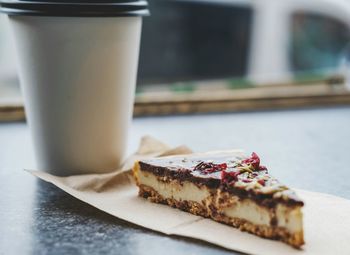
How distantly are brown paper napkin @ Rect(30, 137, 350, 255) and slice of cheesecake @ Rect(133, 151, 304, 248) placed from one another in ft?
0.05

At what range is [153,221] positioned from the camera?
1062mm

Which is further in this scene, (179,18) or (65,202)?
(179,18)

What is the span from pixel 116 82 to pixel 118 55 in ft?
0.16

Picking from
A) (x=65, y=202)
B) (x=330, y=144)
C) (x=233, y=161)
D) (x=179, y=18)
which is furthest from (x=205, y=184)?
(x=179, y=18)

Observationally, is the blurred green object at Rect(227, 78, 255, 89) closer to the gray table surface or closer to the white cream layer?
the gray table surface

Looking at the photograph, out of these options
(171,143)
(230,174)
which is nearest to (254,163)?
(230,174)

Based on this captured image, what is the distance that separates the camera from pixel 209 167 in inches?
44.4

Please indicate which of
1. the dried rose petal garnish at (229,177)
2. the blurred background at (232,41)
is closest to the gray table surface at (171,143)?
the dried rose petal garnish at (229,177)

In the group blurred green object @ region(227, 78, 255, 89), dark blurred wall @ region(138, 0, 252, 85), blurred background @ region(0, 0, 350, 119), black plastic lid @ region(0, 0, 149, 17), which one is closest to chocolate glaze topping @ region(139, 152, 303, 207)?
black plastic lid @ region(0, 0, 149, 17)

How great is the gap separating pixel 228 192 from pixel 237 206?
0.03m

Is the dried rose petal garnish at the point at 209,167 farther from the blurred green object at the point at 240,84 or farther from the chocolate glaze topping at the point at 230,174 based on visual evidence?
the blurred green object at the point at 240,84

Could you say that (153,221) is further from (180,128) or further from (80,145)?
(180,128)

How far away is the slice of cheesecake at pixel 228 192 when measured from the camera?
0.98 m

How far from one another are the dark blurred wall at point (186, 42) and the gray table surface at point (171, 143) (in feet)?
5.02
